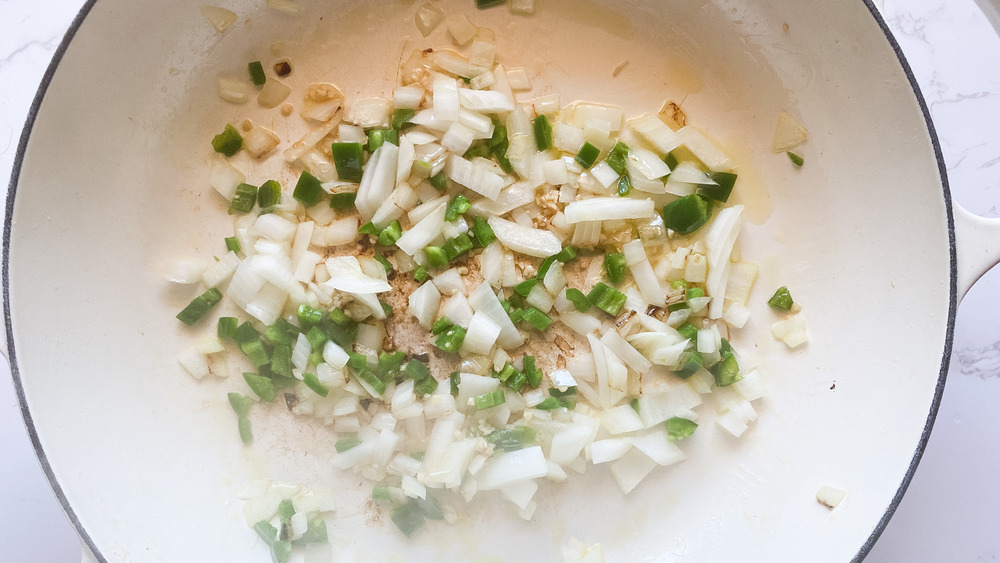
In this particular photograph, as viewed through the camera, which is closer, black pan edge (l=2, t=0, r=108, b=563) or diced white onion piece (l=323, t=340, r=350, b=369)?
black pan edge (l=2, t=0, r=108, b=563)

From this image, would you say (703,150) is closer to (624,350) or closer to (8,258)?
(624,350)

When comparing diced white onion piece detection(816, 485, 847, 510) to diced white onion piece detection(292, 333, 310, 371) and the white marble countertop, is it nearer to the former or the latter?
the white marble countertop

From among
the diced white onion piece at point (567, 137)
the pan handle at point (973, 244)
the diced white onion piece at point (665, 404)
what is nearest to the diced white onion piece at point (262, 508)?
the diced white onion piece at point (665, 404)

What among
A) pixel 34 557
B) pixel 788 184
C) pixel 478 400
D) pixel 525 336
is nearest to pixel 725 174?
pixel 788 184

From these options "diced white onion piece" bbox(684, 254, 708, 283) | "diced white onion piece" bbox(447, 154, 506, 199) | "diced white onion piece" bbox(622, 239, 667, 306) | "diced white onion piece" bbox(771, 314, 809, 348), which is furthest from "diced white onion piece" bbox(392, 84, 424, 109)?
"diced white onion piece" bbox(771, 314, 809, 348)

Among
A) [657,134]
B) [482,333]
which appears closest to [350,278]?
[482,333]
